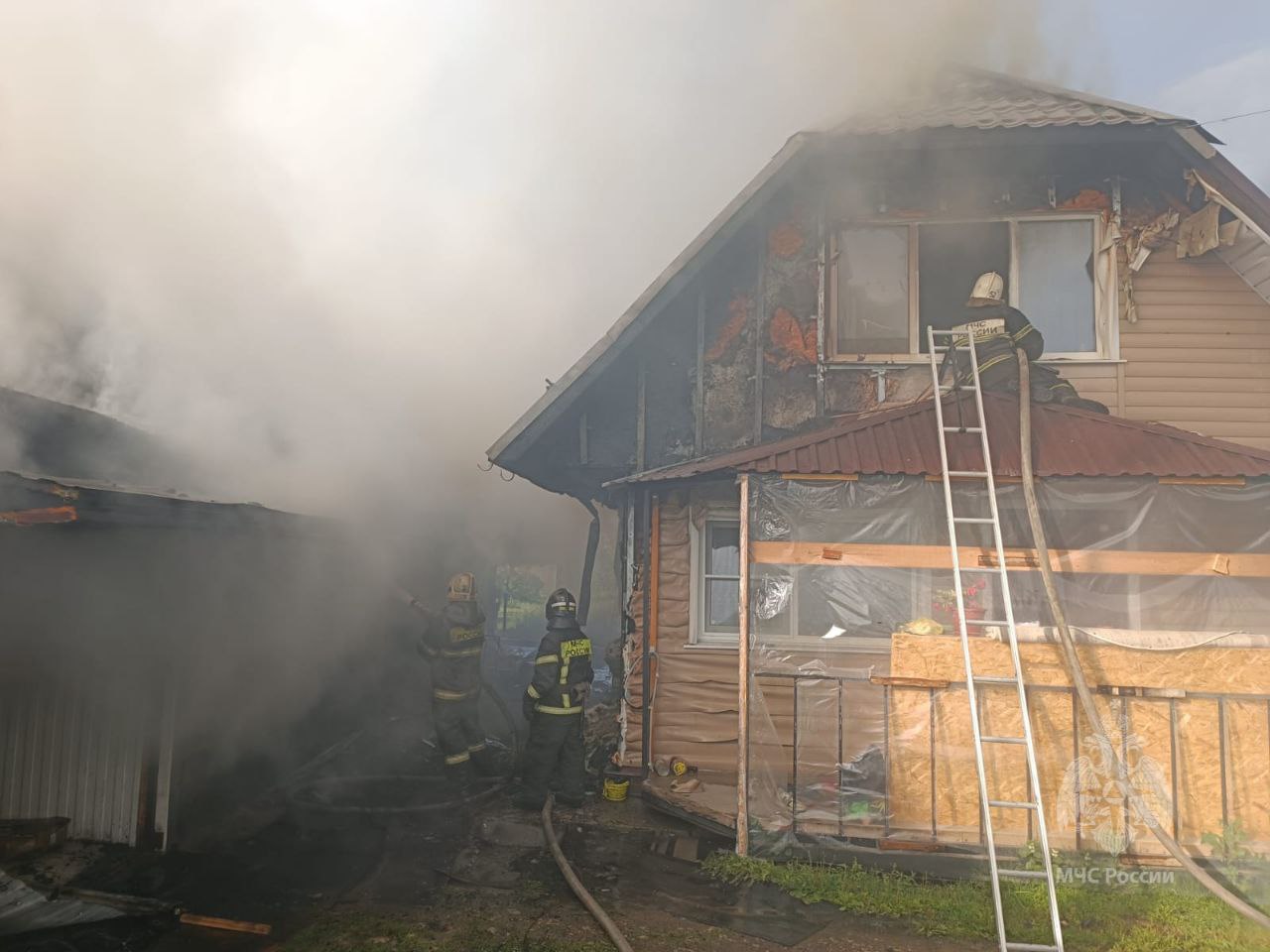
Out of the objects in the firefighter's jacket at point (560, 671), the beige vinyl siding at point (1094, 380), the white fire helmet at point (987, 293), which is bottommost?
the firefighter's jacket at point (560, 671)

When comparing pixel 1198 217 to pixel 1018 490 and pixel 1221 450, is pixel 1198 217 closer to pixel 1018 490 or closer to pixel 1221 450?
pixel 1221 450

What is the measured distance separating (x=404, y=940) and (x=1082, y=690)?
4.33 m

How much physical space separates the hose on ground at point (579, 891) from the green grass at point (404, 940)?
9 cm

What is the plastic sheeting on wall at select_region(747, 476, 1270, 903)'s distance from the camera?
503 centimetres

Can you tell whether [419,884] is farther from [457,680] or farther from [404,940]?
[457,680]

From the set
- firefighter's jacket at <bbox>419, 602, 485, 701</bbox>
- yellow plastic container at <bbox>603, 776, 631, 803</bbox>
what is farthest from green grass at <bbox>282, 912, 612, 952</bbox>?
firefighter's jacket at <bbox>419, 602, 485, 701</bbox>

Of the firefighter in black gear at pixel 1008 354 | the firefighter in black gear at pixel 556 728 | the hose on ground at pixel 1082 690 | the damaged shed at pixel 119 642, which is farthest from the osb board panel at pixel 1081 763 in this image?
the damaged shed at pixel 119 642

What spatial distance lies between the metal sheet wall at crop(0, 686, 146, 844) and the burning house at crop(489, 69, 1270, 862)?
3.92m

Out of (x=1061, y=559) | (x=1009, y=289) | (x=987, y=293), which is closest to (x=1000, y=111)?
(x=1009, y=289)

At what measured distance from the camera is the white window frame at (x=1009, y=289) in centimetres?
720

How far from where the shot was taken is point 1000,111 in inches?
273

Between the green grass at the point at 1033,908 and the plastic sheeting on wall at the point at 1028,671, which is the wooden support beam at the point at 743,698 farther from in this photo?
the green grass at the point at 1033,908

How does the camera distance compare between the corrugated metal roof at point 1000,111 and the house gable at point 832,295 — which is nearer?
the corrugated metal roof at point 1000,111

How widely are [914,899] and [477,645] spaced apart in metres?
4.52
